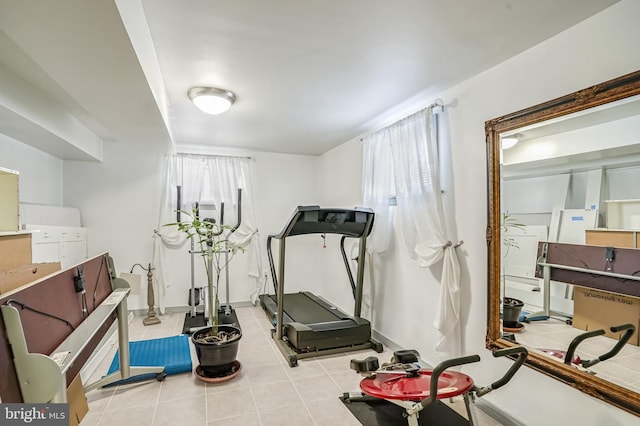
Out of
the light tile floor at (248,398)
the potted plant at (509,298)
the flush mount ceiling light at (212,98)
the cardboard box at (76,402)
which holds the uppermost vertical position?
the flush mount ceiling light at (212,98)

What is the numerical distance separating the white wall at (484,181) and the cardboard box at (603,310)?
0.38 metres

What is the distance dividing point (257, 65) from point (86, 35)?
1.07 metres

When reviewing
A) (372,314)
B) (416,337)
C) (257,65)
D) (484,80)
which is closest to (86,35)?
(257,65)

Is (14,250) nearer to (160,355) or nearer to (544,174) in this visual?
(160,355)

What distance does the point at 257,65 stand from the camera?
7.84 ft

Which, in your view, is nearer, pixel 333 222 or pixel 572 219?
pixel 572 219

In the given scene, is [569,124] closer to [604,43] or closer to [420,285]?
[604,43]

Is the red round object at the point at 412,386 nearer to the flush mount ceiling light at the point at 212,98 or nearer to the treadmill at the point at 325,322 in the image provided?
the treadmill at the point at 325,322

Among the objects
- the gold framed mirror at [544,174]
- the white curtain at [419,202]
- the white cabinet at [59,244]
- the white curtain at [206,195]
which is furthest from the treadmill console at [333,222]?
the white cabinet at [59,244]

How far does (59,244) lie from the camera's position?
354cm

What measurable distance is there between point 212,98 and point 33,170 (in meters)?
2.42

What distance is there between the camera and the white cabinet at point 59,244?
310cm

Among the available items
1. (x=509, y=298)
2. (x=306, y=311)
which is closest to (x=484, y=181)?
(x=509, y=298)

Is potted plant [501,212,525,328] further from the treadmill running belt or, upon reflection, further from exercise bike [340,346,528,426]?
the treadmill running belt
